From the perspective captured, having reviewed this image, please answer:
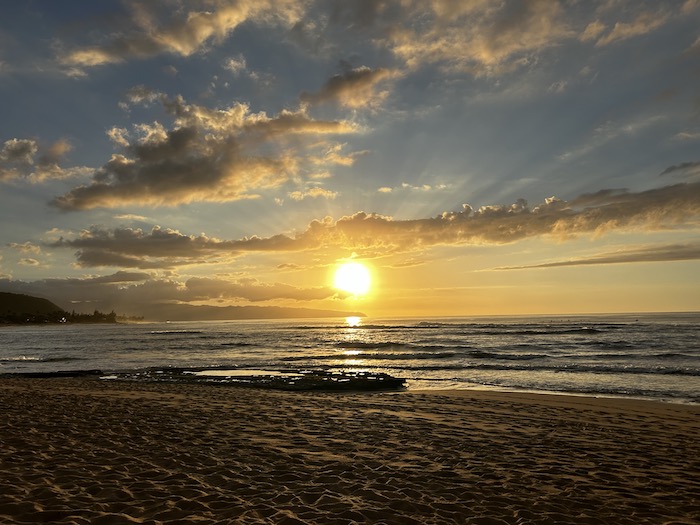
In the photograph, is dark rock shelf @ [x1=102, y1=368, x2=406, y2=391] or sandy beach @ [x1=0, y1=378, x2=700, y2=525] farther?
dark rock shelf @ [x1=102, y1=368, x2=406, y2=391]

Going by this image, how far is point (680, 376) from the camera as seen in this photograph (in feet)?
94.9

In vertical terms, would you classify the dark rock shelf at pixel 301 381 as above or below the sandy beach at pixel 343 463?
below

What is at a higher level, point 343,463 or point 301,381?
point 343,463

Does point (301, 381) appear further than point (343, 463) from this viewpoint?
Yes

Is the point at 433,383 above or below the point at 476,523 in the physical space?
below

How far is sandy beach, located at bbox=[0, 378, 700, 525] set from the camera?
7.15m

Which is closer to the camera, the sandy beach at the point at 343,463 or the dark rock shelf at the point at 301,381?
the sandy beach at the point at 343,463

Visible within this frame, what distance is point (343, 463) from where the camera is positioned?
990cm

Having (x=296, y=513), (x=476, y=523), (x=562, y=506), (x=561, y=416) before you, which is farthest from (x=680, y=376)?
(x=296, y=513)

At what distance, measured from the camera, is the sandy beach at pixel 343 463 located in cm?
715

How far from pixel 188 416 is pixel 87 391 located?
32.3 ft

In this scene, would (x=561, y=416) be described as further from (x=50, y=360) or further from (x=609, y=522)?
(x=50, y=360)

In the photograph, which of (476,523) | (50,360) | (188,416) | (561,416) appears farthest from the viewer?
(50,360)

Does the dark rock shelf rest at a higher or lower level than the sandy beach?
lower
